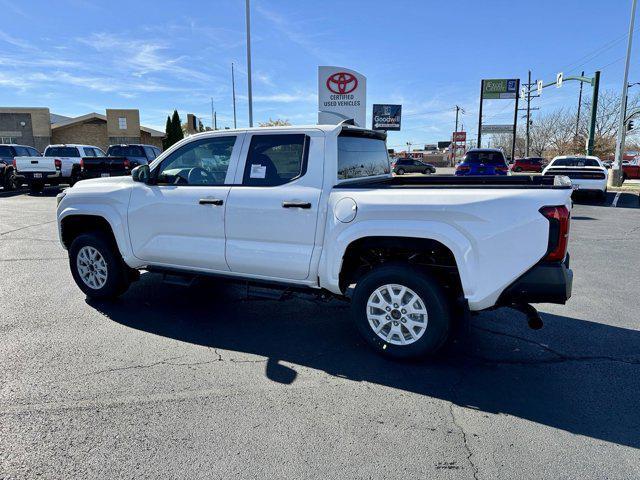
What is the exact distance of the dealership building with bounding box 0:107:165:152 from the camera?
43312 mm

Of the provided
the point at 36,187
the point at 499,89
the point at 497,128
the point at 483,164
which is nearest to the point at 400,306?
the point at 483,164

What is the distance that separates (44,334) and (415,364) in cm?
351

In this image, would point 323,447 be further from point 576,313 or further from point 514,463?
point 576,313

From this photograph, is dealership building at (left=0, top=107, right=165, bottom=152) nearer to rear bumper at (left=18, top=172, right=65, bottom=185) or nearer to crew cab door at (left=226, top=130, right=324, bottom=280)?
rear bumper at (left=18, top=172, right=65, bottom=185)

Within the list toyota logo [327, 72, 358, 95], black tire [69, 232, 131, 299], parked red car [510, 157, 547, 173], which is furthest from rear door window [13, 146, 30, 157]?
parked red car [510, 157, 547, 173]

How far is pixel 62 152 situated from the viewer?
19.9 meters

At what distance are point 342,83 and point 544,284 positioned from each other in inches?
581

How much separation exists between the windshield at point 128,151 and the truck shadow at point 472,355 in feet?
52.0

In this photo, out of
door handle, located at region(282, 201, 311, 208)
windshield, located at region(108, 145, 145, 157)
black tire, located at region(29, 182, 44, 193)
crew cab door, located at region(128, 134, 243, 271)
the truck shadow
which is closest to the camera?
the truck shadow

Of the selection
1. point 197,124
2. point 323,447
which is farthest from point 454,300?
point 197,124

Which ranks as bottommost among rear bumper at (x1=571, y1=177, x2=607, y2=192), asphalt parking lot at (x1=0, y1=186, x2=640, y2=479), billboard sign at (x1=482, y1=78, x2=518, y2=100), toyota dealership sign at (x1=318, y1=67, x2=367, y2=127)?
asphalt parking lot at (x1=0, y1=186, x2=640, y2=479)

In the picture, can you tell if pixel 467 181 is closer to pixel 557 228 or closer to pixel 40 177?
pixel 557 228

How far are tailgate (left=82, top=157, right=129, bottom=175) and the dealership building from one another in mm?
29682

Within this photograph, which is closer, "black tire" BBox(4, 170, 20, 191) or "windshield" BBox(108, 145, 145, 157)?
"black tire" BBox(4, 170, 20, 191)
